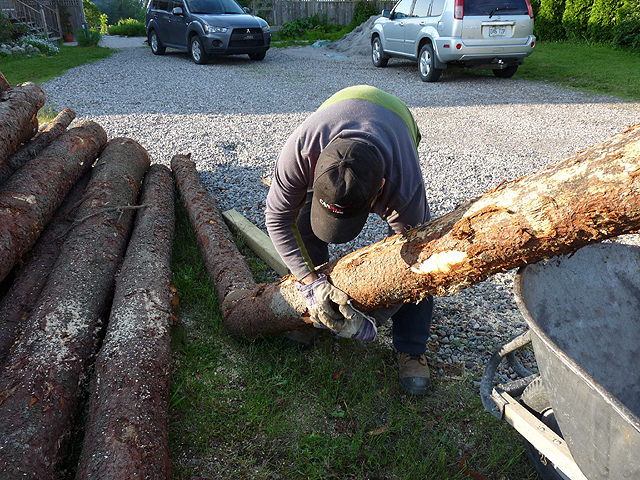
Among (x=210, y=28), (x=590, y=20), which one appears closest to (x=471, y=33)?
(x=210, y=28)

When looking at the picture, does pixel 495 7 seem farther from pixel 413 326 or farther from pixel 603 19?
pixel 413 326

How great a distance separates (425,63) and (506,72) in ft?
6.81

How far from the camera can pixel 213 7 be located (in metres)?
11.9

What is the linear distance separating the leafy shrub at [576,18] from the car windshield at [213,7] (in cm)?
1085

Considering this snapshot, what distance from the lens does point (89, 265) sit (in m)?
2.87

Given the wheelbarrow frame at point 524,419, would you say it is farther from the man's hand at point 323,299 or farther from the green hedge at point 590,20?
the green hedge at point 590,20

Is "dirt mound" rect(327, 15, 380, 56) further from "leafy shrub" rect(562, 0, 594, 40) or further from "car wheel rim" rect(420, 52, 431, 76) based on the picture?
"leafy shrub" rect(562, 0, 594, 40)

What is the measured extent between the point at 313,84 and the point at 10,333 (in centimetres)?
866

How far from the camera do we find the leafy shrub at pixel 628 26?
1214 centimetres

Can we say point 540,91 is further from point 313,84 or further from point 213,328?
point 213,328

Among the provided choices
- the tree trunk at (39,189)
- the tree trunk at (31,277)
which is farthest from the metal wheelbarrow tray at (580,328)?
the tree trunk at (39,189)

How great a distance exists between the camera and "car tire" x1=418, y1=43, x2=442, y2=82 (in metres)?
9.73

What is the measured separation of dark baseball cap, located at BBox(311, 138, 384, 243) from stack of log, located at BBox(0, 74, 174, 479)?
1243 mm

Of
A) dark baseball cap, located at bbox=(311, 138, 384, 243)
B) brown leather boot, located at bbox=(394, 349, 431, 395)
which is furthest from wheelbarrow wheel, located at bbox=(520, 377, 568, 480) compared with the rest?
dark baseball cap, located at bbox=(311, 138, 384, 243)
